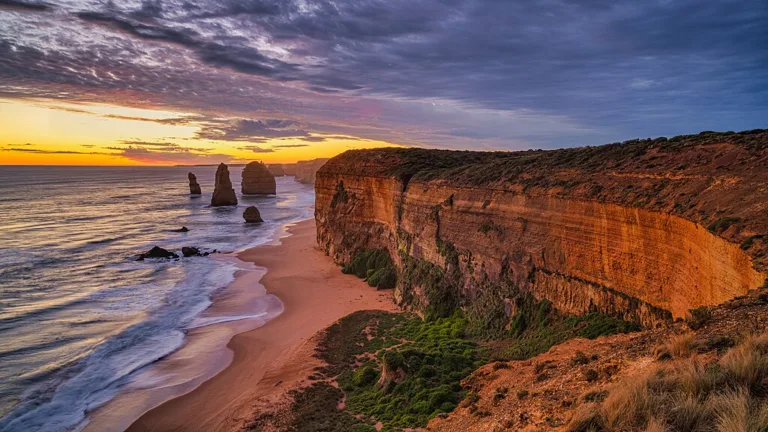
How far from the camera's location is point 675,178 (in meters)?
13.8

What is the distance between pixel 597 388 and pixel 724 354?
202 centimetres

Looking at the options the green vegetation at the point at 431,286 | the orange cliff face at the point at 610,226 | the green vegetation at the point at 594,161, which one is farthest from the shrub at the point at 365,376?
the green vegetation at the point at 594,161

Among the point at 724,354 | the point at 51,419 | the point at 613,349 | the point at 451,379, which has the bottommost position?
the point at 51,419

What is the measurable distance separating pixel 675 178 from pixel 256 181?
400ft

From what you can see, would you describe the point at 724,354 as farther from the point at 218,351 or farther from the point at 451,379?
the point at 218,351

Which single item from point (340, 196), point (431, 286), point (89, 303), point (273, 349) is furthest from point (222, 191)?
point (431, 286)

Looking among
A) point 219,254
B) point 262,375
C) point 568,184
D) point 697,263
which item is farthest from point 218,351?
point 219,254

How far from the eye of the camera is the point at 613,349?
395 inches

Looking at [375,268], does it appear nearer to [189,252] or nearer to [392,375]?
[392,375]

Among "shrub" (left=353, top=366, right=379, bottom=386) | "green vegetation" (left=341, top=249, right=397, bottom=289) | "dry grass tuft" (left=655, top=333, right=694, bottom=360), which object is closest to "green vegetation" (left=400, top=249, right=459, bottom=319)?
"green vegetation" (left=341, top=249, right=397, bottom=289)

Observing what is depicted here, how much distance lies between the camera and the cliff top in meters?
10.5

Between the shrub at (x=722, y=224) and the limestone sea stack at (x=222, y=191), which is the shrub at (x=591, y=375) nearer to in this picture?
the shrub at (x=722, y=224)

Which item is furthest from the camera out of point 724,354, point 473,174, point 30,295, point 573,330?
point 30,295

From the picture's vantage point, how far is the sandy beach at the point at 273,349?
16484 mm
